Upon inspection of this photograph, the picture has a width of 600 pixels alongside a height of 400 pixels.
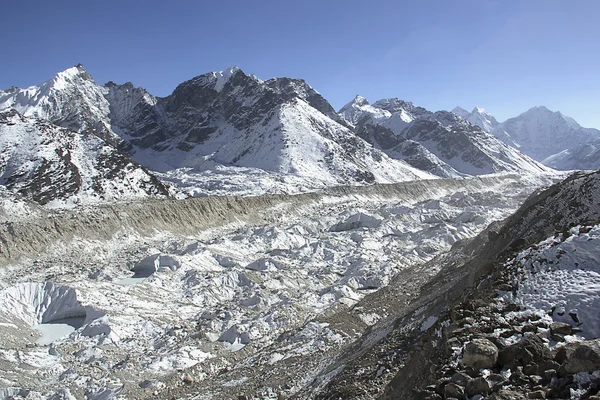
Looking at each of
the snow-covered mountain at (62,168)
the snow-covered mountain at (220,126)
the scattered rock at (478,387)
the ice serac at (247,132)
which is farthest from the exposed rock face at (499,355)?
the ice serac at (247,132)

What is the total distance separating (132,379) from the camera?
17.8 m

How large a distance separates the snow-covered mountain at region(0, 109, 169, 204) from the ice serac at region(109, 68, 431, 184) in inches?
1688

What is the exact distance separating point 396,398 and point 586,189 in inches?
562

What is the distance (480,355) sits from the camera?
6.86 meters

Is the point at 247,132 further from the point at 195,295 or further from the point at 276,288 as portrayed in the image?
the point at 195,295

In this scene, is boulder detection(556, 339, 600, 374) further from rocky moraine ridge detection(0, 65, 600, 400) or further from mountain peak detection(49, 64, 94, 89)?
mountain peak detection(49, 64, 94, 89)

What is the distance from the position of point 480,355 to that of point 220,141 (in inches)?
5220

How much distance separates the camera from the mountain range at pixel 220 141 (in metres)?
64.8

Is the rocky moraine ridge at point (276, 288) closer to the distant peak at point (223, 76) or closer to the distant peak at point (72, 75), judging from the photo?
the distant peak at point (223, 76)

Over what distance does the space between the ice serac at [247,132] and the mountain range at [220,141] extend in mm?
428

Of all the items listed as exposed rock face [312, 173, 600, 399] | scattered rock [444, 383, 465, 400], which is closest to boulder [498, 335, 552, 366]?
exposed rock face [312, 173, 600, 399]

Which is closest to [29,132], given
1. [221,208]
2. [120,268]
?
[221,208]

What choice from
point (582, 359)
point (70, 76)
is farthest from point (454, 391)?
point (70, 76)

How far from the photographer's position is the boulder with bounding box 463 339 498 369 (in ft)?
22.3
